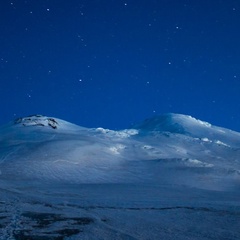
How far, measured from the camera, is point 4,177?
12.9 meters

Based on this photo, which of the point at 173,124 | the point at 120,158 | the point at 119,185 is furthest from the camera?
the point at 173,124

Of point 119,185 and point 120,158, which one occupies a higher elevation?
point 120,158

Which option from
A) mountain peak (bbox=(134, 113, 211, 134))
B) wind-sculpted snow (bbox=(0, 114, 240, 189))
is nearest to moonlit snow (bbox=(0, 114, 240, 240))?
wind-sculpted snow (bbox=(0, 114, 240, 189))

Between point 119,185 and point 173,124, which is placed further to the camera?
point 173,124

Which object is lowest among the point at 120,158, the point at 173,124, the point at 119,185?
the point at 119,185

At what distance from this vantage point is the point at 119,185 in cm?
1152

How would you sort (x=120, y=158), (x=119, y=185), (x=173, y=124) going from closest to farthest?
(x=119, y=185), (x=120, y=158), (x=173, y=124)

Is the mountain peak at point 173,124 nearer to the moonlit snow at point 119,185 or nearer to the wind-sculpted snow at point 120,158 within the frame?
the moonlit snow at point 119,185

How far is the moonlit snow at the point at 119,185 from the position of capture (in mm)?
5035

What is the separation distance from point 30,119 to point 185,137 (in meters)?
15.7

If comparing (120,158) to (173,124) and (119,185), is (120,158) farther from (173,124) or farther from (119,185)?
(173,124)

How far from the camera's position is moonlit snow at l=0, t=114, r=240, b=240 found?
16.5ft

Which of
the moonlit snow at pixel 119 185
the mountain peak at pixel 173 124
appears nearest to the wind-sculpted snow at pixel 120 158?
the moonlit snow at pixel 119 185

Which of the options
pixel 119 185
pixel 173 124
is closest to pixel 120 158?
pixel 119 185
